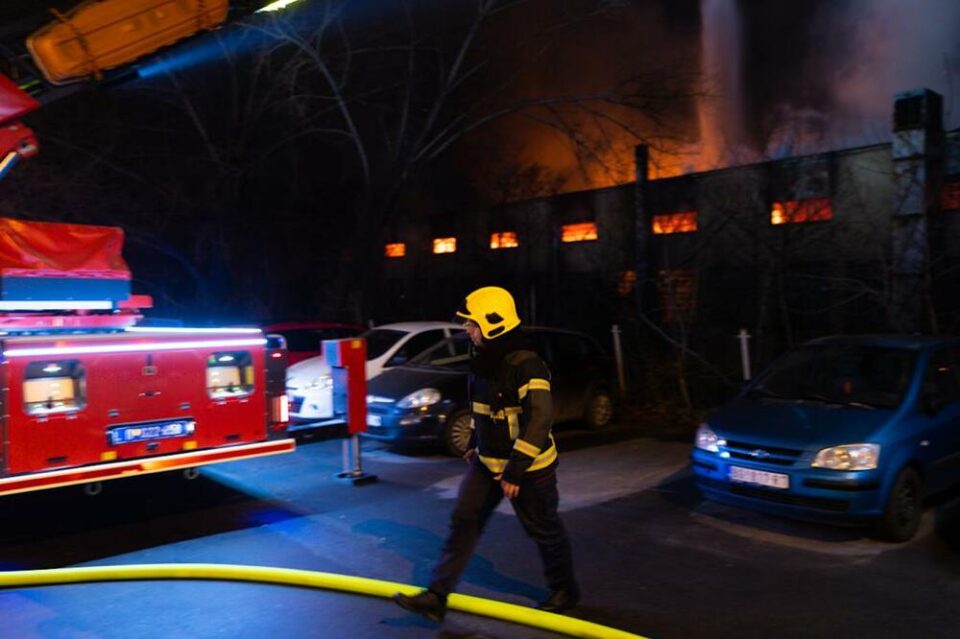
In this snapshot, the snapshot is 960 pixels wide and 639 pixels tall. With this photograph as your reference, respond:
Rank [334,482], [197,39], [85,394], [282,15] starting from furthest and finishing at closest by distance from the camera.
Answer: [282,15], [334,482], [197,39], [85,394]

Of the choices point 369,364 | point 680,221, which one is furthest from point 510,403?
point 680,221

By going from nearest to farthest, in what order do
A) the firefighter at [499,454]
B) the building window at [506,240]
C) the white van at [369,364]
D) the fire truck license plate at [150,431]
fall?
the firefighter at [499,454], the fire truck license plate at [150,431], the white van at [369,364], the building window at [506,240]

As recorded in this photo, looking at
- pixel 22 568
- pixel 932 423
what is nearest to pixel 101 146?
pixel 22 568

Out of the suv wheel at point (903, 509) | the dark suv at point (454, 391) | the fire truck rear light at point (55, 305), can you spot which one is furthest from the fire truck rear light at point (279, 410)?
the suv wheel at point (903, 509)

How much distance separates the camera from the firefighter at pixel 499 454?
422 cm

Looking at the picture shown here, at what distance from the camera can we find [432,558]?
5617 mm

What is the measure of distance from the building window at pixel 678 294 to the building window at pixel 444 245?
14254 millimetres

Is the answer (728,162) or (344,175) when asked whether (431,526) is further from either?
(344,175)

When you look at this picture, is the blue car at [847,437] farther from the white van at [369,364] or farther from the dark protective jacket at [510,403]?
the white van at [369,364]

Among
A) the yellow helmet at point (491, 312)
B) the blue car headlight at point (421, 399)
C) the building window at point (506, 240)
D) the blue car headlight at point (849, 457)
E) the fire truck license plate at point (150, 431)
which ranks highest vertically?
the building window at point (506, 240)

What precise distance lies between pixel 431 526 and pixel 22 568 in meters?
2.98

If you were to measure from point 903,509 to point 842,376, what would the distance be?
51.8 inches

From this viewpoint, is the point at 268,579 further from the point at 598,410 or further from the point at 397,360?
the point at 598,410

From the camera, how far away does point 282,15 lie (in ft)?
54.3
